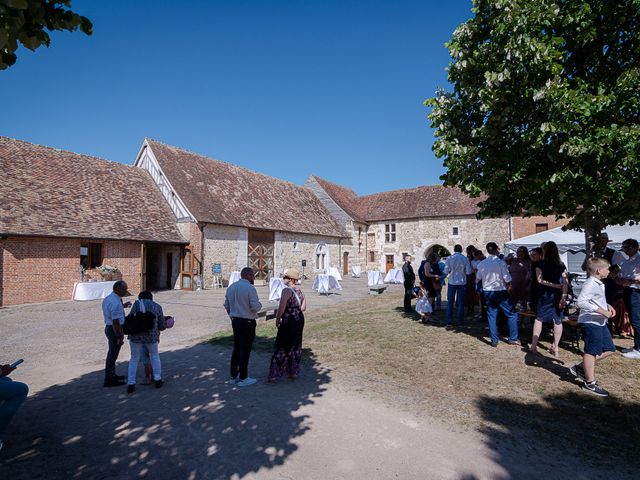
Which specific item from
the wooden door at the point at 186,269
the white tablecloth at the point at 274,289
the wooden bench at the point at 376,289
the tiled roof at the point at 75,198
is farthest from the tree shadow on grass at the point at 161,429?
the wooden door at the point at 186,269

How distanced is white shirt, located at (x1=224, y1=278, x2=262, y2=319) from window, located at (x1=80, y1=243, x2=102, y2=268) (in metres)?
13.5

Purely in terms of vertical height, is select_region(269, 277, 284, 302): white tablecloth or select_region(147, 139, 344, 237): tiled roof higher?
select_region(147, 139, 344, 237): tiled roof

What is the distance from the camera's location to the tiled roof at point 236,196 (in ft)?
67.4

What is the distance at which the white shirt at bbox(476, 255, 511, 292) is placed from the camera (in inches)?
256

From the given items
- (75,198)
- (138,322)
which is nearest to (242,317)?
(138,322)

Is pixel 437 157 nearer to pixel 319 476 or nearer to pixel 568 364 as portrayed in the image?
pixel 568 364

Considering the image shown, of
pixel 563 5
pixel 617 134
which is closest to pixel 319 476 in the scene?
pixel 617 134

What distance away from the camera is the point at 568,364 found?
5566 millimetres

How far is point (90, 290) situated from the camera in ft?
48.5

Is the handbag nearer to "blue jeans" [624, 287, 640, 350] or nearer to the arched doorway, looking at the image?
"blue jeans" [624, 287, 640, 350]

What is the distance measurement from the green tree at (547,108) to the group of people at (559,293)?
0.94 meters

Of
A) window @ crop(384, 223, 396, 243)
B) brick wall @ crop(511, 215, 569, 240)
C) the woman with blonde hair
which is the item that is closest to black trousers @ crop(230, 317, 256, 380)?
the woman with blonde hair

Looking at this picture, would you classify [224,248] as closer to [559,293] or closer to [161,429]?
[161,429]

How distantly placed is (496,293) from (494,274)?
0.34m
